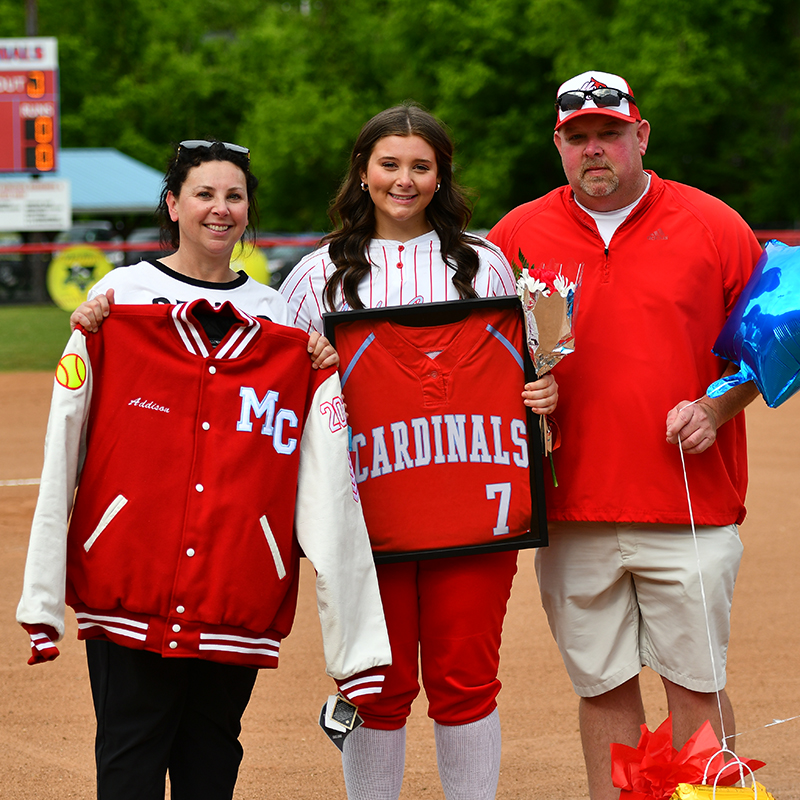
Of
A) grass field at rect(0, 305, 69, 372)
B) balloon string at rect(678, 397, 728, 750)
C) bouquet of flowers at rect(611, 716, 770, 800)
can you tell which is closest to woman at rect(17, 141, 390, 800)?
bouquet of flowers at rect(611, 716, 770, 800)

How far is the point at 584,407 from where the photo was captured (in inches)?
127

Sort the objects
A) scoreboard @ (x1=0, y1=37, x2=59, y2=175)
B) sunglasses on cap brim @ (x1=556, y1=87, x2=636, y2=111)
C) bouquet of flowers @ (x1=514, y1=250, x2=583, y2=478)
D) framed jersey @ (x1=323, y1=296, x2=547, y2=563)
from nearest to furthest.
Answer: bouquet of flowers @ (x1=514, y1=250, x2=583, y2=478) → framed jersey @ (x1=323, y1=296, x2=547, y2=563) → sunglasses on cap brim @ (x1=556, y1=87, x2=636, y2=111) → scoreboard @ (x1=0, y1=37, x2=59, y2=175)

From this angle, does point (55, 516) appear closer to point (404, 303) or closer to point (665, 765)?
point (404, 303)

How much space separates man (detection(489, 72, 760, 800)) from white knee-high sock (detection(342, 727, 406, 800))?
2.15 ft

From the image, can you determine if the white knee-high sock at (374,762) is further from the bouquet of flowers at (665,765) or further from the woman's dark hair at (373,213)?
the woman's dark hair at (373,213)

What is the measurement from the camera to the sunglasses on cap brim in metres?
3.17

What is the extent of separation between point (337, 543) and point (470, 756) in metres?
0.81

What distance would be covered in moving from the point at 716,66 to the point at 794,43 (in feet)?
7.24

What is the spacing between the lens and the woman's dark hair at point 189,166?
2.90 m

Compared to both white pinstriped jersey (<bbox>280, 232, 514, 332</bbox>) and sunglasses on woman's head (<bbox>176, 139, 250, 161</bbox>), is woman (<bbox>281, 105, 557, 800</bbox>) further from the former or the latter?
sunglasses on woman's head (<bbox>176, 139, 250, 161</bbox>)

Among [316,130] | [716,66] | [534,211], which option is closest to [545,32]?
[716,66]

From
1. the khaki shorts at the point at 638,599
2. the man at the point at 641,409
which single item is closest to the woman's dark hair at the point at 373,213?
the man at the point at 641,409

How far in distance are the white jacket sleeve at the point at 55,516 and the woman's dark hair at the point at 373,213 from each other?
2.68ft

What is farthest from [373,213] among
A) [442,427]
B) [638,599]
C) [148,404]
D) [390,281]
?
[638,599]
